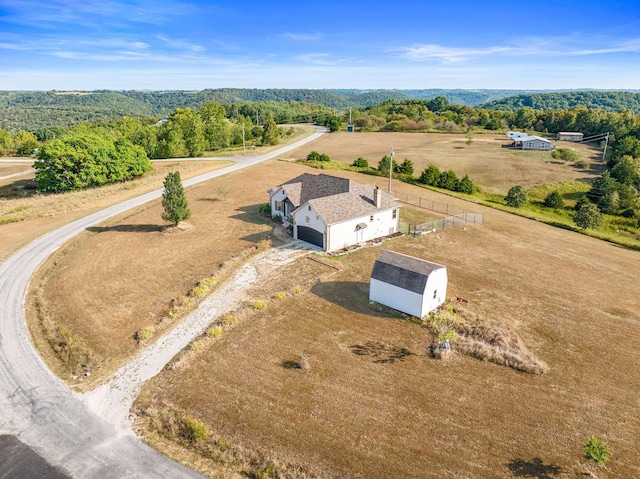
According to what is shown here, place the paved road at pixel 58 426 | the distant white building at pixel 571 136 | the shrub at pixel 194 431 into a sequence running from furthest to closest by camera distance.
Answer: the distant white building at pixel 571 136 < the shrub at pixel 194 431 < the paved road at pixel 58 426

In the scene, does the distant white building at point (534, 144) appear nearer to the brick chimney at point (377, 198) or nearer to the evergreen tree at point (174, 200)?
the brick chimney at point (377, 198)

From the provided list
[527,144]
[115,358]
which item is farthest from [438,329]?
[527,144]

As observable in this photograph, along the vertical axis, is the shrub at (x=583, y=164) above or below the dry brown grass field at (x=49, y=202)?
above

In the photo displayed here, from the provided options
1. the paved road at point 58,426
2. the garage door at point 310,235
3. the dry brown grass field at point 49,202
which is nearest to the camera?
the paved road at point 58,426

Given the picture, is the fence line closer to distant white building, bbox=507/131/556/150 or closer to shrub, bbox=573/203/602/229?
shrub, bbox=573/203/602/229

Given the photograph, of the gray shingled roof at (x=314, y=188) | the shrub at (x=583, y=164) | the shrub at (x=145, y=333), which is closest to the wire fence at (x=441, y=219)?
the gray shingled roof at (x=314, y=188)

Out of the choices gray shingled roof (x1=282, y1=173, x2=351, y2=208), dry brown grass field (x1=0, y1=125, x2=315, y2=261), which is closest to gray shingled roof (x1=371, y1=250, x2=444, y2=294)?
gray shingled roof (x1=282, y1=173, x2=351, y2=208)
